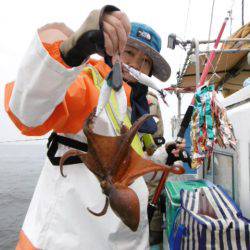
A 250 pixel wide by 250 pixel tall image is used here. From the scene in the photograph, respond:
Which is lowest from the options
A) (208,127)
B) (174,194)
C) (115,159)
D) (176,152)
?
(174,194)

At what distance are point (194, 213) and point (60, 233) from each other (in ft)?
2.48

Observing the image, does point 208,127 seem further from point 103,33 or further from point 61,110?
point 103,33

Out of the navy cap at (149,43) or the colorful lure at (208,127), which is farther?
the navy cap at (149,43)

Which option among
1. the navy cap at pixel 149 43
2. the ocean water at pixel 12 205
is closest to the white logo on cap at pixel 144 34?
the navy cap at pixel 149 43

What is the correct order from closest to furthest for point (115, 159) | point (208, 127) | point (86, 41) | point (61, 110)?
point (115, 159) < point (86, 41) < point (61, 110) < point (208, 127)

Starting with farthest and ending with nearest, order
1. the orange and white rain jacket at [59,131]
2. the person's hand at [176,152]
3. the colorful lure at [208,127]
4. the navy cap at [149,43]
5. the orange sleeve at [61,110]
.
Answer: the person's hand at [176,152]
the navy cap at [149,43]
the colorful lure at [208,127]
the orange sleeve at [61,110]
the orange and white rain jacket at [59,131]

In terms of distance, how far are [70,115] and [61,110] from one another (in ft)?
0.40

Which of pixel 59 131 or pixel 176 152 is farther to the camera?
pixel 176 152

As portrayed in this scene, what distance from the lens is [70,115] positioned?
1540 mm

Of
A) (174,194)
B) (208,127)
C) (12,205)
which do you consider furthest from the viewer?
(12,205)

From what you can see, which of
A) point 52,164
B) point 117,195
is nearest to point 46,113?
point 52,164

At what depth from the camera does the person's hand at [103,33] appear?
1127mm

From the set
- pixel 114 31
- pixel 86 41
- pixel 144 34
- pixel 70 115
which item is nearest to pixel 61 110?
pixel 70 115

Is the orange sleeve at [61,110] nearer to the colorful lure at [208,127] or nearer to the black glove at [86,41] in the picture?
the black glove at [86,41]
